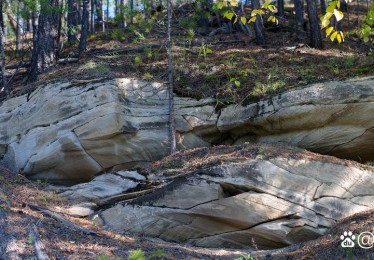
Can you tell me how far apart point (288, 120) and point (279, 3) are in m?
10.7

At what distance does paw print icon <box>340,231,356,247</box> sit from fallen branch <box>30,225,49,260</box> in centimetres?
350

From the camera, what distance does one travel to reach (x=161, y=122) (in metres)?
10.8

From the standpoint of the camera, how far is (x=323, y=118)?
984 centimetres

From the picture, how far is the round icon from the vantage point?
5341mm

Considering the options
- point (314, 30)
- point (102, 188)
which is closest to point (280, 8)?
point (314, 30)

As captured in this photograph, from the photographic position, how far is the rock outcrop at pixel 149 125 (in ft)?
32.3

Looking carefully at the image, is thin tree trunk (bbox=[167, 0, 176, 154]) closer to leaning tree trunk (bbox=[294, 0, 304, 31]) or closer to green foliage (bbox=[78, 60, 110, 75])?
green foliage (bbox=[78, 60, 110, 75])

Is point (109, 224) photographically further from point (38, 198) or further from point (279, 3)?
point (279, 3)

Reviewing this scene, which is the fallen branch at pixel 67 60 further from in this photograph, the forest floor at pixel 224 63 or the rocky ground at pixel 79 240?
the rocky ground at pixel 79 240

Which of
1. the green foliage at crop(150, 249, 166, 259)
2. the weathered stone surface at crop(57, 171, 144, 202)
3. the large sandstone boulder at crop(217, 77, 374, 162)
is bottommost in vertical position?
the weathered stone surface at crop(57, 171, 144, 202)

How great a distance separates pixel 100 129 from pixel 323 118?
16.0 ft

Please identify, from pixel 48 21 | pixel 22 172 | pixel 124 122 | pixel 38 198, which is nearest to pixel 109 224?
pixel 38 198

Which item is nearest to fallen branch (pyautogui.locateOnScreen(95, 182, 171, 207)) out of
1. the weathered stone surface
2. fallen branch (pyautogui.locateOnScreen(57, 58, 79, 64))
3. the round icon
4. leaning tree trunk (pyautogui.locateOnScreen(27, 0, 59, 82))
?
the weathered stone surface

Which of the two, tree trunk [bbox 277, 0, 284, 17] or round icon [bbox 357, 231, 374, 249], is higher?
tree trunk [bbox 277, 0, 284, 17]
